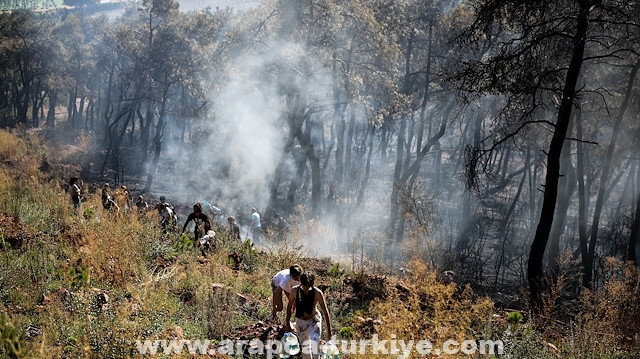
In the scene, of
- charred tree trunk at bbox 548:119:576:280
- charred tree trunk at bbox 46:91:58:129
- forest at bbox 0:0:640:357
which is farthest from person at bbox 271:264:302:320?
charred tree trunk at bbox 46:91:58:129

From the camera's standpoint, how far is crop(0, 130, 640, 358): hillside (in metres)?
5.06

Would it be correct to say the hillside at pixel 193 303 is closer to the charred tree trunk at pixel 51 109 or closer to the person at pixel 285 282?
the person at pixel 285 282

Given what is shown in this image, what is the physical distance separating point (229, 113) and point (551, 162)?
19899 millimetres

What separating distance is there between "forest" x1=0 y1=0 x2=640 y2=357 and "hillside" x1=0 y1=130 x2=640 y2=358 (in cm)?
10

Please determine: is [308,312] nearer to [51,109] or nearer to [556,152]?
[556,152]

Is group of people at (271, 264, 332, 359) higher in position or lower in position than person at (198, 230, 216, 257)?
higher

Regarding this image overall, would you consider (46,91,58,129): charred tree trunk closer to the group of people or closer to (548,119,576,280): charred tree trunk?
(548,119,576,280): charred tree trunk

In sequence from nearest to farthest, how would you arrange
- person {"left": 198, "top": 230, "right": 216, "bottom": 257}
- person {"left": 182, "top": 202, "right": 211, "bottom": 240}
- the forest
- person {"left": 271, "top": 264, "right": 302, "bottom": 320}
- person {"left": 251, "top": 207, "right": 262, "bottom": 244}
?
1. person {"left": 271, "top": 264, "right": 302, "bottom": 320}
2. the forest
3. person {"left": 198, "top": 230, "right": 216, "bottom": 257}
4. person {"left": 182, "top": 202, "right": 211, "bottom": 240}
5. person {"left": 251, "top": 207, "right": 262, "bottom": 244}

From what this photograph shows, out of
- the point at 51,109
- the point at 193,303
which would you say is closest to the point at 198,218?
the point at 193,303

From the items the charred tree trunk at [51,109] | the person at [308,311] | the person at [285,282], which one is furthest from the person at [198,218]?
the charred tree trunk at [51,109]

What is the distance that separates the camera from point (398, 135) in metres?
27.9

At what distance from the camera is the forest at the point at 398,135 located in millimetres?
8359

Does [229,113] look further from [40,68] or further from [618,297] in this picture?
[40,68]

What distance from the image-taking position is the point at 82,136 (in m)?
42.5
